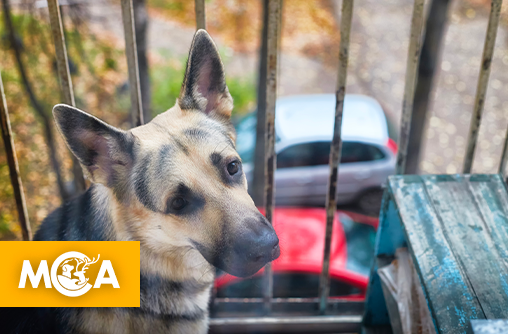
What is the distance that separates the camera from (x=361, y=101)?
28.5 feet

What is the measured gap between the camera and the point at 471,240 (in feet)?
6.61

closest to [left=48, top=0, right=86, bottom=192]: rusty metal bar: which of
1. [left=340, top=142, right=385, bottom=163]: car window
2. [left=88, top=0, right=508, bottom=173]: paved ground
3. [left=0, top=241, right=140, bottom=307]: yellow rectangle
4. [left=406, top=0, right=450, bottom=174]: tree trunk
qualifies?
[left=0, top=241, right=140, bottom=307]: yellow rectangle

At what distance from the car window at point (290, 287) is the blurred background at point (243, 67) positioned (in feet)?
7.52

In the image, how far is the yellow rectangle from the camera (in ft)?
7.00

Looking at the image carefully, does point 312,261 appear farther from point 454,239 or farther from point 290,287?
point 454,239

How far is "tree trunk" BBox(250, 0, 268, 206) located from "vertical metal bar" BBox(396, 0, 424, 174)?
3.49 m

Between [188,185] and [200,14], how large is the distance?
87 cm

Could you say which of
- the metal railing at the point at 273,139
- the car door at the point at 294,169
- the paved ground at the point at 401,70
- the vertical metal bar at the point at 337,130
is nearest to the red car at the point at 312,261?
the car door at the point at 294,169

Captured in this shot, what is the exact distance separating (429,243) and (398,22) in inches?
632

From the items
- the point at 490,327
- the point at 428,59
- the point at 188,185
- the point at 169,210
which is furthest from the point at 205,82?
the point at 428,59

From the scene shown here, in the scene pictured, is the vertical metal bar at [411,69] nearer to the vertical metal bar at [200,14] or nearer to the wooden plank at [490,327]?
the vertical metal bar at [200,14]

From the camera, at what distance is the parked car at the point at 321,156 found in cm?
780

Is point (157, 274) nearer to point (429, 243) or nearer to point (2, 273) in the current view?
point (2, 273)

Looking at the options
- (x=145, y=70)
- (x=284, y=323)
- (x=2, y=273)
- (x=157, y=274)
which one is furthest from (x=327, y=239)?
(x=145, y=70)
